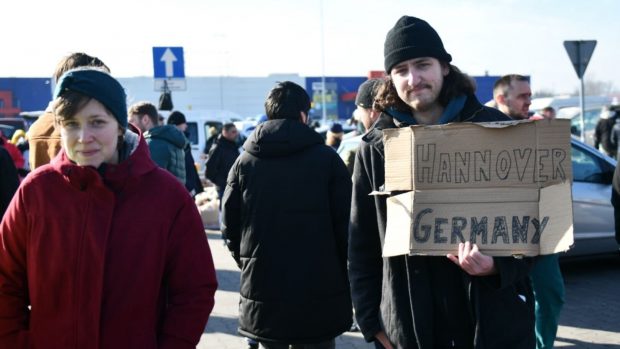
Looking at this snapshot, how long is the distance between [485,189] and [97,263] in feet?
4.55

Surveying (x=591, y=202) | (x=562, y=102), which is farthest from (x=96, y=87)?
(x=562, y=102)

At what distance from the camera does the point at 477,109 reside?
2.84 m

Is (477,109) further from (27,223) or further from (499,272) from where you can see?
(27,223)

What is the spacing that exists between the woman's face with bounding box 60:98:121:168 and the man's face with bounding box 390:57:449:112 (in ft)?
3.69

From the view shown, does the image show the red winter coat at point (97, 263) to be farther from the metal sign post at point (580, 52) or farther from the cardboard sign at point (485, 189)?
the metal sign post at point (580, 52)

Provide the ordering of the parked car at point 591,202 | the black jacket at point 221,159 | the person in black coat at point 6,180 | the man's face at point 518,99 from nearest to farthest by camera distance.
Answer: the person in black coat at point 6,180 < the man's face at point 518,99 < the parked car at point 591,202 < the black jacket at point 221,159

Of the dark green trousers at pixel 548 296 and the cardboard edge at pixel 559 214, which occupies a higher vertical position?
the cardboard edge at pixel 559 214

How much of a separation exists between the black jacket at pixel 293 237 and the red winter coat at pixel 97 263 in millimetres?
1689

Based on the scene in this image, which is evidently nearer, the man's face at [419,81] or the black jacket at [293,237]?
the man's face at [419,81]

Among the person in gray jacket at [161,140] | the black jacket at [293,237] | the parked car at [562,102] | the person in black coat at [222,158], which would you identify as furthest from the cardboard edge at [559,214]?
the parked car at [562,102]

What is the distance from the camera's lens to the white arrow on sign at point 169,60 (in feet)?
52.3

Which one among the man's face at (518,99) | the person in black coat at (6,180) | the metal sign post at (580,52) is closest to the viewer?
the person in black coat at (6,180)

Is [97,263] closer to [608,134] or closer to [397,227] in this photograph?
[397,227]

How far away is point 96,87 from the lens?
2602mm
